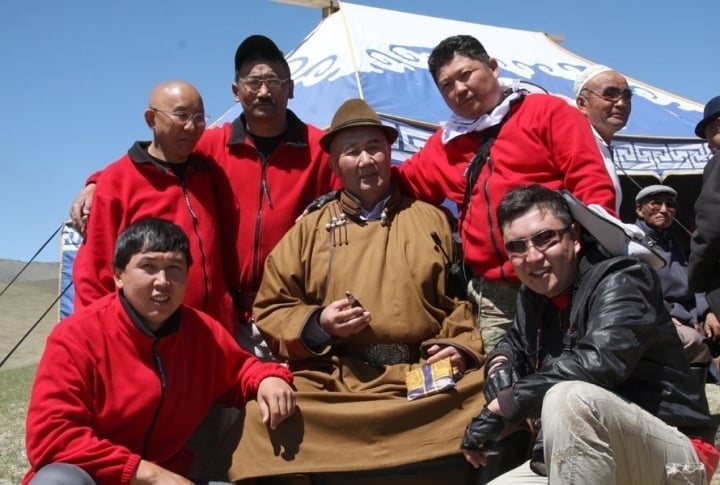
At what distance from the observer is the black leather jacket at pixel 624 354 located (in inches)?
97.3

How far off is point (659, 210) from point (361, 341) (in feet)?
11.2

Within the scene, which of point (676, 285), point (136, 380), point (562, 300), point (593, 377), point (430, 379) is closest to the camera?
point (593, 377)

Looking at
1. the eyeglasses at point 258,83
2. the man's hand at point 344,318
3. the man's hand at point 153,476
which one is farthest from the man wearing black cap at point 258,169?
the man's hand at point 153,476

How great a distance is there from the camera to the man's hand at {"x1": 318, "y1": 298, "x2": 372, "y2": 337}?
10.7 feet

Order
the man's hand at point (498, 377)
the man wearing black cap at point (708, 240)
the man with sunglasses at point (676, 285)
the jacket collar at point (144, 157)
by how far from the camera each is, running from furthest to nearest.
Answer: the man with sunglasses at point (676, 285)
the jacket collar at point (144, 157)
the man wearing black cap at point (708, 240)
the man's hand at point (498, 377)

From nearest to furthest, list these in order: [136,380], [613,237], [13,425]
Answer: [613,237], [136,380], [13,425]

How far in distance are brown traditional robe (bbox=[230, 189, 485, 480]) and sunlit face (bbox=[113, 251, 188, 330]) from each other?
0.54 m

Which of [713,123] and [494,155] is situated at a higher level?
[713,123]

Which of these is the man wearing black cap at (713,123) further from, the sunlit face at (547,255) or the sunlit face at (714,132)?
the sunlit face at (547,255)

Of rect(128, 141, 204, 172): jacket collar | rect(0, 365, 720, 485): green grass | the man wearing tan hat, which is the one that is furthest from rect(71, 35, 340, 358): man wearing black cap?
rect(0, 365, 720, 485): green grass

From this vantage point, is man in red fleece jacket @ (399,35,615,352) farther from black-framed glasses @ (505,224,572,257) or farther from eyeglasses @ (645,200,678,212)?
eyeglasses @ (645,200,678,212)

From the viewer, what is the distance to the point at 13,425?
7.50 m

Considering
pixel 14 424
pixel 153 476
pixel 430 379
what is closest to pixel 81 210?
pixel 153 476

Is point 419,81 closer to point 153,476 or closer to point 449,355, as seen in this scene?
point 449,355
